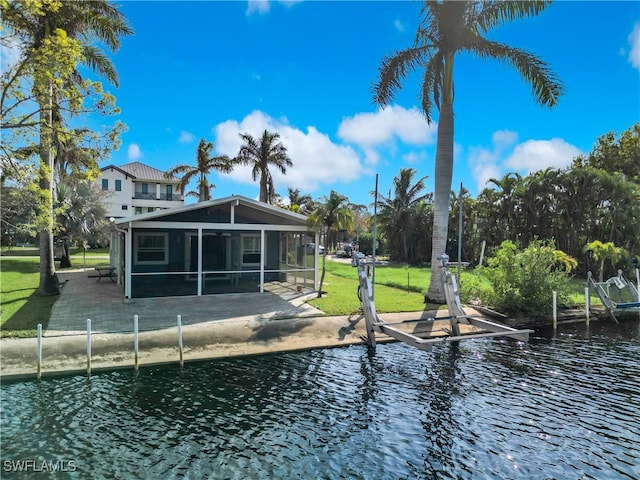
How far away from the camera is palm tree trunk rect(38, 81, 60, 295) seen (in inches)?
415

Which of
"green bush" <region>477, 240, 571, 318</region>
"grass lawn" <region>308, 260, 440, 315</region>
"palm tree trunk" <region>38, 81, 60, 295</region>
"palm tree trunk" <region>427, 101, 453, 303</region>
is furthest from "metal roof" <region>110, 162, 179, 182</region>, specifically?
"green bush" <region>477, 240, 571, 318</region>

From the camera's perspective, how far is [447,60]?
15.0 m

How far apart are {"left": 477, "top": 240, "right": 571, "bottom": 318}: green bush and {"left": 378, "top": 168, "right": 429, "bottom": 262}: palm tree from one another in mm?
21235

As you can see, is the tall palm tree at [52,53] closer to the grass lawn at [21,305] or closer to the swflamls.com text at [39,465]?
the grass lawn at [21,305]

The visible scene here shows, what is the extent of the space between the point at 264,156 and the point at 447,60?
16.0m

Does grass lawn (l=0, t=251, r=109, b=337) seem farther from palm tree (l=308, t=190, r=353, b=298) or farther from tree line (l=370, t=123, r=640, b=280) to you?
tree line (l=370, t=123, r=640, b=280)

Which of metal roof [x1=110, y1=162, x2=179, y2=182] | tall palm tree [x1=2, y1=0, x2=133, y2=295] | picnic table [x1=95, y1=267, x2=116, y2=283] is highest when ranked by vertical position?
metal roof [x1=110, y1=162, x2=179, y2=182]

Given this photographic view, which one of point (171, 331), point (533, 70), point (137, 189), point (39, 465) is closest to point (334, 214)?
point (171, 331)

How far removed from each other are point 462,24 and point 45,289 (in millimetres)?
18340

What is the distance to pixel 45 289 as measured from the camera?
586 inches

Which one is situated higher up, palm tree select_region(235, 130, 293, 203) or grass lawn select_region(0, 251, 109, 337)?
palm tree select_region(235, 130, 293, 203)

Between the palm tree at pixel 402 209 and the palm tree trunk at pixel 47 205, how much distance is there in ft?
88.0

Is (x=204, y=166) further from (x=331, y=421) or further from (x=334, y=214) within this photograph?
(x=331, y=421)

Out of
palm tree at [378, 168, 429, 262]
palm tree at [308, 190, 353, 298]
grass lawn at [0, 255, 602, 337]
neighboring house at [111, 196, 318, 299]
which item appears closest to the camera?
grass lawn at [0, 255, 602, 337]
